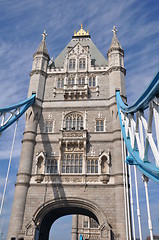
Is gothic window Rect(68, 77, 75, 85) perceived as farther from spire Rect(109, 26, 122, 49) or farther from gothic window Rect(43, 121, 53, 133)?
spire Rect(109, 26, 122, 49)

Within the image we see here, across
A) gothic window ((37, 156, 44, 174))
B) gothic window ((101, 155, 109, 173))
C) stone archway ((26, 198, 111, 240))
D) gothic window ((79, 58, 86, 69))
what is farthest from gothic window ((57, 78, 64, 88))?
stone archway ((26, 198, 111, 240))

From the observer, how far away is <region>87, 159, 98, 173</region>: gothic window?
67.2 ft

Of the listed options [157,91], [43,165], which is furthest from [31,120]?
[157,91]

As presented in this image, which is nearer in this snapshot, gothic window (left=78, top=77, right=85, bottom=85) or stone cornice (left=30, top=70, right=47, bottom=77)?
gothic window (left=78, top=77, right=85, bottom=85)

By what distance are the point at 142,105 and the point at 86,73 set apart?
15858mm

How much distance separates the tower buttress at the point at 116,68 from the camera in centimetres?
2411

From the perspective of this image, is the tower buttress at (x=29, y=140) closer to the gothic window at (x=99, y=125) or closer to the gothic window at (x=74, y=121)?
the gothic window at (x=74, y=121)

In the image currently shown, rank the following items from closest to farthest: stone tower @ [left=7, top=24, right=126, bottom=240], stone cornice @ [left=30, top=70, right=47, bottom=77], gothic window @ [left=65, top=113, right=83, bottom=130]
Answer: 1. stone tower @ [left=7, top=24, right=126, bottom=240]
2. gothic window @ [left=65, top=113, right=83, bottom=130]
3. stone cornice @ [left=30, top=70, right=47, bottom=77]

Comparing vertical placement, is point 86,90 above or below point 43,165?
above

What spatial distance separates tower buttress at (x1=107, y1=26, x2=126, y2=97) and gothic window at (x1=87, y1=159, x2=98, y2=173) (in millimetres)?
6913

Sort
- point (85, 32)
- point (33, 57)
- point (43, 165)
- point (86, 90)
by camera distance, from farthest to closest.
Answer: point (85, 32) → point (33, 57) → point (86, 90) → point (43, 165)

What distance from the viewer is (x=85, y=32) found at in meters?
34.7

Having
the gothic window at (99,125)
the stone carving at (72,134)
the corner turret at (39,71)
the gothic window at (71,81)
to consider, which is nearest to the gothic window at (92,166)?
the stone carving at (72,134)

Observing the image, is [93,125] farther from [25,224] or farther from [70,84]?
[25,224]
